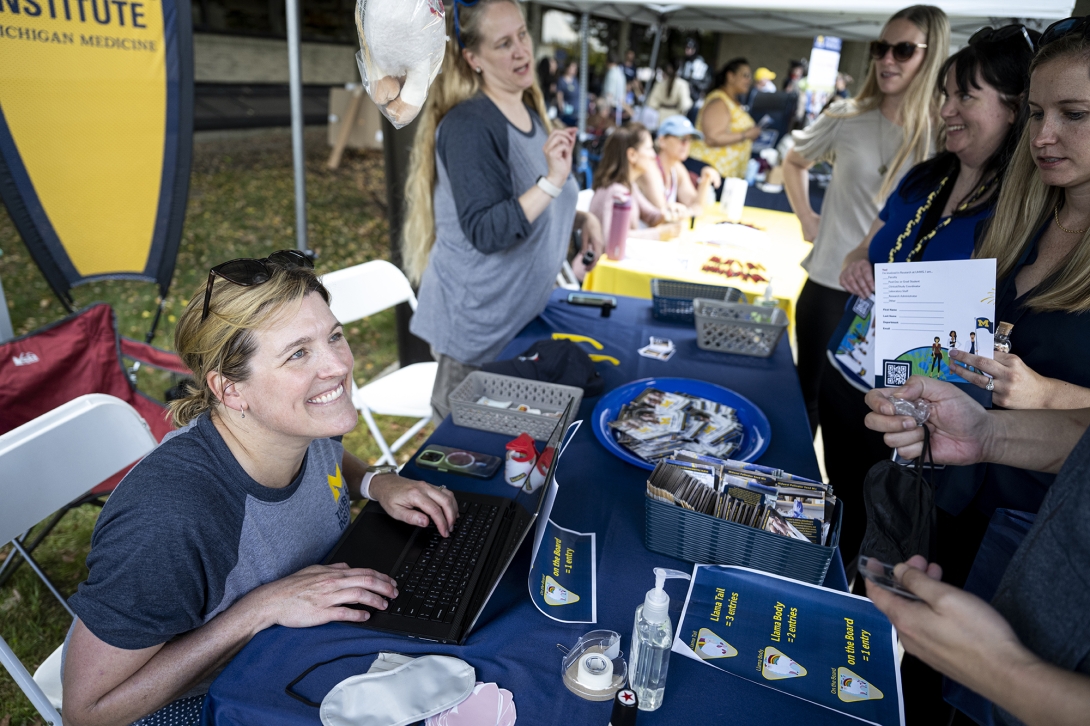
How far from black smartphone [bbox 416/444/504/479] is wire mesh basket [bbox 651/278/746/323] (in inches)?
48.9

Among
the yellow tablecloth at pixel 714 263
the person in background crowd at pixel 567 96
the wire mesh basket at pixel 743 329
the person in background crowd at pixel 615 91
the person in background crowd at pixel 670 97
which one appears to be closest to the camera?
the wire mesh basket at pixel 743 329

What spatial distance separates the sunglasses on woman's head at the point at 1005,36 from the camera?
1.67 m

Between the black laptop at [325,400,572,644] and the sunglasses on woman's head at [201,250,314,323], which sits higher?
the sunglasses on woman's head at [201,250,314,323]

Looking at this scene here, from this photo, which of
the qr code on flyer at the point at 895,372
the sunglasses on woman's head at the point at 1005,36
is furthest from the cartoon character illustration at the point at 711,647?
the sunglasses on woman's head at the point at 1005,36

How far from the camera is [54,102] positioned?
2.29m

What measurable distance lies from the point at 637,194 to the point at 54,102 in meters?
2.95

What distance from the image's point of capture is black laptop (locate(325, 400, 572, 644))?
110 centimetres

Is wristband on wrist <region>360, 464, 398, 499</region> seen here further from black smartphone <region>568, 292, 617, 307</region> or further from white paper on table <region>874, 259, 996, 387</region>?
black smartphone <region>568, 292, 617, 307</region>

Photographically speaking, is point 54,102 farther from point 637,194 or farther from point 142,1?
point 637,194

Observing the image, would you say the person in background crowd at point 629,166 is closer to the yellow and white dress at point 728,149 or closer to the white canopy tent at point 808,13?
the yellow and white dress at point 728,149

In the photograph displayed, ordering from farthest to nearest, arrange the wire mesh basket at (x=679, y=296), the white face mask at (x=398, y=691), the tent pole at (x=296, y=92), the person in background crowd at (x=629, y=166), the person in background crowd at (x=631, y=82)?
the person in background crowd at (x=631, y=82)
the person in background crowd at (x=629, y=166)
the wire mesh basket at (x=679, y=296)
the tent pole at (x=296, y=92)
the white face mask at (x=398, y=691)

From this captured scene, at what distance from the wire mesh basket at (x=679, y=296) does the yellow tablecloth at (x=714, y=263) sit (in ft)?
0.85

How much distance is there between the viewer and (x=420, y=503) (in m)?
1.36

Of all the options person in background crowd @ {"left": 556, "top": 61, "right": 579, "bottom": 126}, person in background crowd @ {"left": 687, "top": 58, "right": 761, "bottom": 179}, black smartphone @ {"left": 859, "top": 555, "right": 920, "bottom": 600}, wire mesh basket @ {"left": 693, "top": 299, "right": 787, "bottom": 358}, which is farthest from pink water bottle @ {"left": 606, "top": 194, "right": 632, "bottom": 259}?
person in background crowd @ {"left": 556, "top": 61, "right": 579, "bottom": 126}
